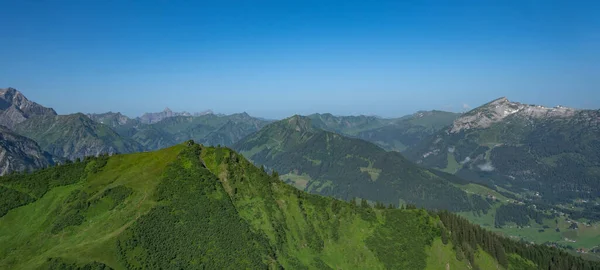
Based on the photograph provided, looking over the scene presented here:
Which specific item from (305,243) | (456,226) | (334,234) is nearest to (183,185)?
(305,243)

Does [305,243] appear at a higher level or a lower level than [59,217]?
lower

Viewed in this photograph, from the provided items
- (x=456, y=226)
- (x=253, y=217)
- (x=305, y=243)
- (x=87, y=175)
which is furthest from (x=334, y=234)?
(x=87, y=175)

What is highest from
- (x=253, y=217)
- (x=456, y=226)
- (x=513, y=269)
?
(x=253, y=217)

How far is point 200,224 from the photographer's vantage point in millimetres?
146125

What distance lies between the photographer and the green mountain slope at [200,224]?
127m

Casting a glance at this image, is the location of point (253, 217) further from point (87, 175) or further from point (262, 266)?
point (87, 175)

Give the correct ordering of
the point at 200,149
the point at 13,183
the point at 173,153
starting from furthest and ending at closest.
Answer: the point at 200,149 < the point at 173,153 < the point at 13,183

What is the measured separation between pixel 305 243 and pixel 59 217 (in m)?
97.0

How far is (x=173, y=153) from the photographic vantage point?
175250mm

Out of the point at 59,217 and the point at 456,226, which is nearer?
the point at 59,217

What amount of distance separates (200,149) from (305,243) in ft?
224

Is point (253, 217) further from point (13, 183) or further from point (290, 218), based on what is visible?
point (13, 183)

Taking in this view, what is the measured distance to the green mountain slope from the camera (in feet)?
415

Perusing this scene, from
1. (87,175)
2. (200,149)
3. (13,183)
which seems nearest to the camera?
(13,183)
